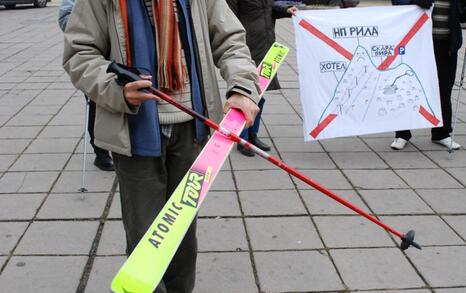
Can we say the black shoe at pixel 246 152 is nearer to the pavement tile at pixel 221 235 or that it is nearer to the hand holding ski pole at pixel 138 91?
the pavement tile at pixel 221 235

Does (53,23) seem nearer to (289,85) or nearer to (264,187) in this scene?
(289,85)

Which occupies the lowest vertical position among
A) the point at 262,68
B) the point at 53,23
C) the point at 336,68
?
the point at 53,23

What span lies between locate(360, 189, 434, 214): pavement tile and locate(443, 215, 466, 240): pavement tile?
15 centimetres

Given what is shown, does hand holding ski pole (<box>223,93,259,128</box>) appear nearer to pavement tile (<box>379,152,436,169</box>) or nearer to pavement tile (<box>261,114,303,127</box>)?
pavement tile (<box>379,152,436,169</box>)

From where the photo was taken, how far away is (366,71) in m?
4.98

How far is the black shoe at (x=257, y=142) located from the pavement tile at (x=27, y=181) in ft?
5.89

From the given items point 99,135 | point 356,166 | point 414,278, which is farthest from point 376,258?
point 99,135

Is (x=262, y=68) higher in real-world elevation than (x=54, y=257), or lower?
higher

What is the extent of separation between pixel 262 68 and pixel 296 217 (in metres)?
1.09

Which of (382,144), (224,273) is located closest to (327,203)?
(224,273)

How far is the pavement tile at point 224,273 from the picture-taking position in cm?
293

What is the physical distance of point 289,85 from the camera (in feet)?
25.5

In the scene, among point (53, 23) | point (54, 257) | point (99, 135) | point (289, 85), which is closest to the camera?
point (99, 135)

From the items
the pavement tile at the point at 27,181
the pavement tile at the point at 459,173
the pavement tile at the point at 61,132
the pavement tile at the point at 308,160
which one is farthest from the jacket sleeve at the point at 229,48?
the pavement tile at the point at 61,132
